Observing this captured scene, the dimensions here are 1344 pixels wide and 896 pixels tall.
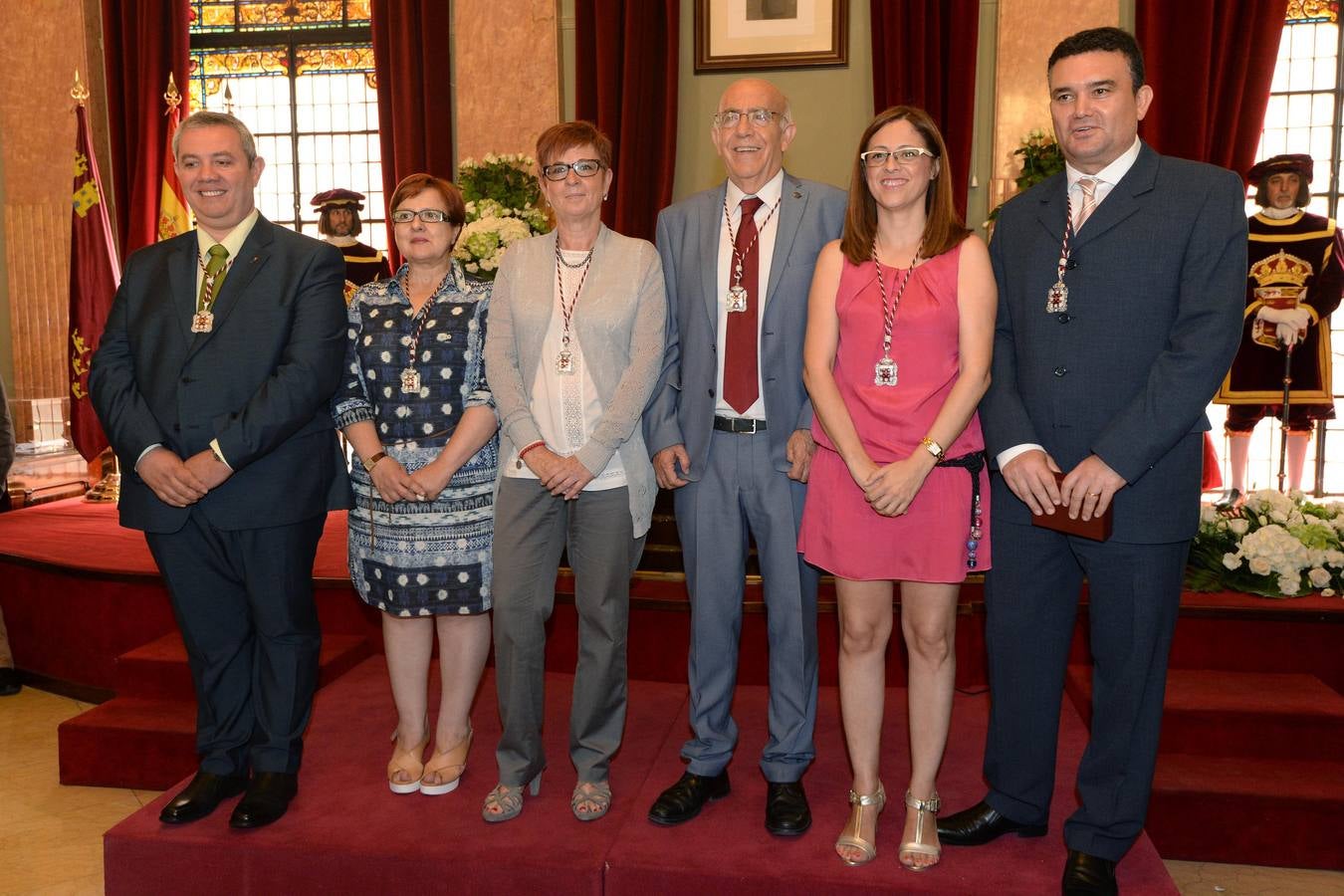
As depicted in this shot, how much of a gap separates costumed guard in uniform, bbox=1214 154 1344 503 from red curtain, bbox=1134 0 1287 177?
45 cm

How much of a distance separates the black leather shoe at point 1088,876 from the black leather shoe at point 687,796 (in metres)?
0.81

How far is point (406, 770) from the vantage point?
108 inches

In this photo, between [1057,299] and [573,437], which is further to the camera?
[573,437]

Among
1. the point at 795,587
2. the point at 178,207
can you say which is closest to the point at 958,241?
the point at 795,587

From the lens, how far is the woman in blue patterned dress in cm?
262

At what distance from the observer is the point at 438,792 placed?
8.93ft

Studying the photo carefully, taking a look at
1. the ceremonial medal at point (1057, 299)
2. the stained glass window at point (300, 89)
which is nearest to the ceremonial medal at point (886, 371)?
the ceremonial medal at point (1057, 299)

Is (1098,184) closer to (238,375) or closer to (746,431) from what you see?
(746,431)

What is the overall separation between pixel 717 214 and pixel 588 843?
149 cm

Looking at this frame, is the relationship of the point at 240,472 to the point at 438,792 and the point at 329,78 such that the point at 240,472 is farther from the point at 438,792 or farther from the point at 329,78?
the point at 329,78

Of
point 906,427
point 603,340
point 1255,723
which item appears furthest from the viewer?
point 1255,723

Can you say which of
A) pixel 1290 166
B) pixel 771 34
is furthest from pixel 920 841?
pixel 771 34

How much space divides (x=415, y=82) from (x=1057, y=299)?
5.85 meters

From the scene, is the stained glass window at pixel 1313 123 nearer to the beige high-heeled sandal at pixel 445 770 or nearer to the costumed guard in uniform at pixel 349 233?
the costumed guard in uniform at pixel 349 233
